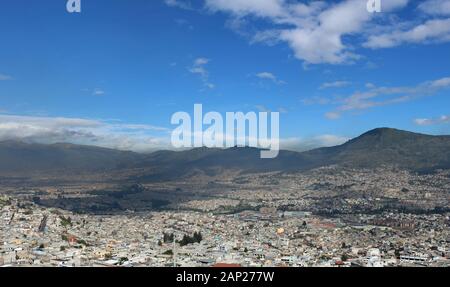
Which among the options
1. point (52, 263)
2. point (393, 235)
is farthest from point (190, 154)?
point (52, 263)

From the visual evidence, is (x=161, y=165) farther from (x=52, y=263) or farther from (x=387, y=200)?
(x=52, y=263)

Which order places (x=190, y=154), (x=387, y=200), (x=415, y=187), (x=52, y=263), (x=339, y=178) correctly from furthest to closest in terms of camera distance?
(x=190, y=154) → (x=339, y=178) → (x=415, y=187) → (x=387, y=200) → (x=52, y=263)

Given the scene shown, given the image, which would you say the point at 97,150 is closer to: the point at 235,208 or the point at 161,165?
the point at 161,165

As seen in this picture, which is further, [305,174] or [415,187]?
[305,174]
